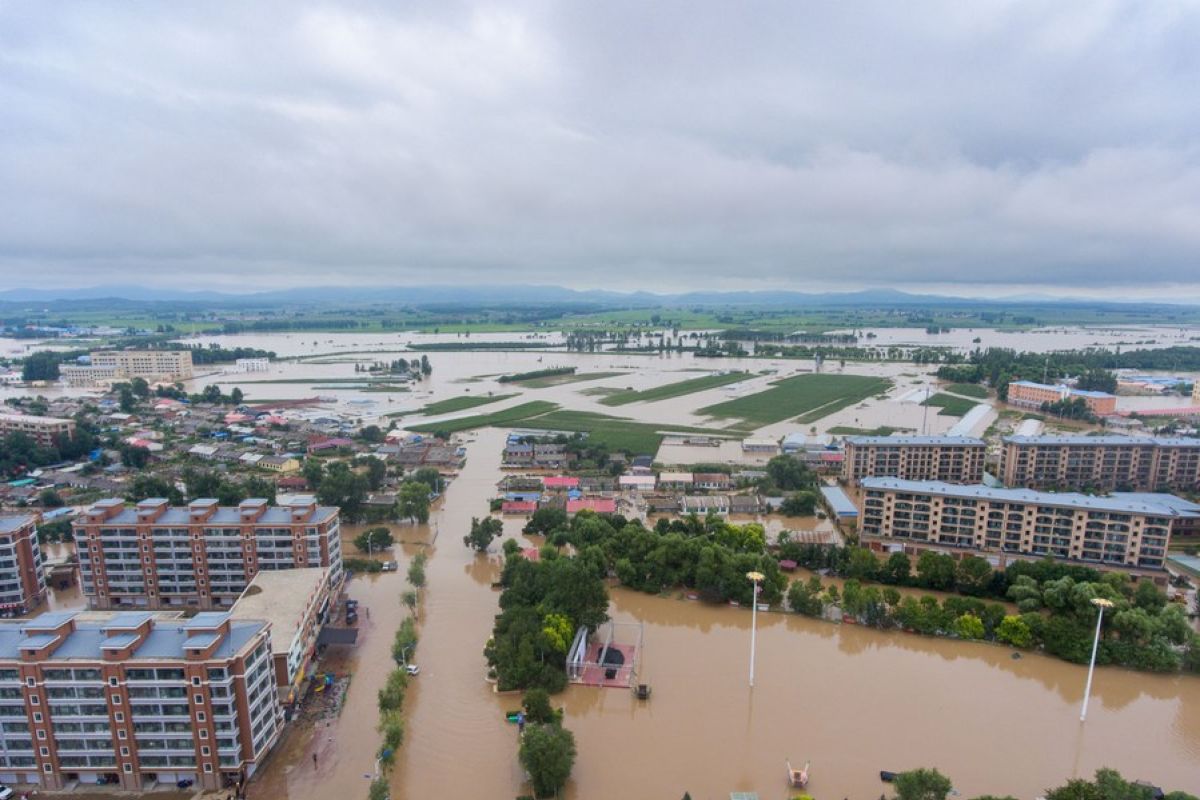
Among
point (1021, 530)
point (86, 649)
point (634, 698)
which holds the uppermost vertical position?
point (86, 649)

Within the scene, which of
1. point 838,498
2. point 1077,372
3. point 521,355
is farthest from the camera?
point 521,355

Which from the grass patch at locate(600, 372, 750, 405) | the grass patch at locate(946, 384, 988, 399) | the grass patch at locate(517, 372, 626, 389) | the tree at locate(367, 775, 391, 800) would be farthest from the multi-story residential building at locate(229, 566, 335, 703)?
the grass patch at locate(946, 384, 988, 399)

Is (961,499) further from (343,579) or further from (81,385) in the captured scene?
(81,385)

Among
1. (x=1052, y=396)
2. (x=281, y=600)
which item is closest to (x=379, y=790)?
(x=281, y=600)

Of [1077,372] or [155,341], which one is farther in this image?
[155,341]

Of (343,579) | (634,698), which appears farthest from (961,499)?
(343,579)

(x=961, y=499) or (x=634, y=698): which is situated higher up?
(x=961, y=499)

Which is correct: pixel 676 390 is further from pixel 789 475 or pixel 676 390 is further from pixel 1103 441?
pixel 1103 441
